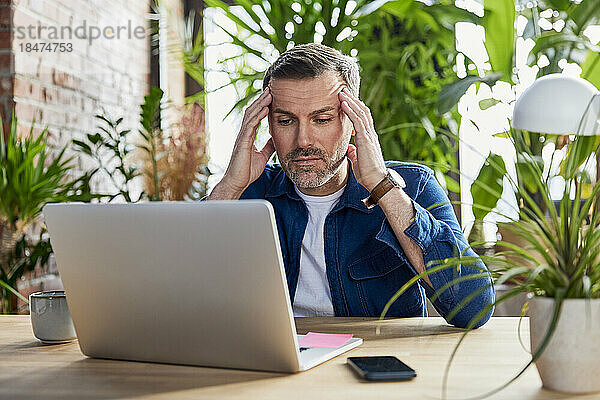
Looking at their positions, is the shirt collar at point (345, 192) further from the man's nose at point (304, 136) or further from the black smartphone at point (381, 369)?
the black smartphone at point (381, 369)

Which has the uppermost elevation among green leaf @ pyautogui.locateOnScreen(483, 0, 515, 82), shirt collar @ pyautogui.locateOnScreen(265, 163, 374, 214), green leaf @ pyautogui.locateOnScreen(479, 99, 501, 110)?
green leaf @ pyautogui.locateOnScreen(483, 0, 515, 82)

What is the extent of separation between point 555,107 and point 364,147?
1.62 feet

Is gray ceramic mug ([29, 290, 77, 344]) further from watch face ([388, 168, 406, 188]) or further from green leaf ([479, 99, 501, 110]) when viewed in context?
green leaf ([479, 99, 501, 110])

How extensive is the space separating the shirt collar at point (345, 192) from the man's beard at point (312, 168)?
74mm

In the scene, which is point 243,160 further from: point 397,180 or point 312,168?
point 397,180

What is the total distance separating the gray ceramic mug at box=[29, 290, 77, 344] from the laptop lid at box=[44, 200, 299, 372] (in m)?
0.16

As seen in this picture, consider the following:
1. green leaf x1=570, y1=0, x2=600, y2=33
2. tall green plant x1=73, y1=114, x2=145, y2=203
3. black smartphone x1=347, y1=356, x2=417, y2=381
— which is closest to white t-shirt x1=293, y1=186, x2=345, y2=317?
black smartphone x1=347, y1=356, x2=417, y2=381

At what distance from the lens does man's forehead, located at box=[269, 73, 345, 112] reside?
6.20 ft

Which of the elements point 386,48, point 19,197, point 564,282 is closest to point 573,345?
point 564,282

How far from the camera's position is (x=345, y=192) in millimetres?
1970

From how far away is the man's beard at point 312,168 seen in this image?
6.26ft

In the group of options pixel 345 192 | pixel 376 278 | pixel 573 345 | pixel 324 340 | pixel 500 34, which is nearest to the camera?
pixel 573 345

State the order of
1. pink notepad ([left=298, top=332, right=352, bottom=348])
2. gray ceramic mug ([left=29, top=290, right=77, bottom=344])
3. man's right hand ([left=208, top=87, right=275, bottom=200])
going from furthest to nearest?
man's right hand ([left=208, top=87, right=275, bottom=200])
gray ceramic mug ([left=29, top=290, right=77, bottom=344])
pink notepad ([left=298, top=332, right=352, bottom=348])

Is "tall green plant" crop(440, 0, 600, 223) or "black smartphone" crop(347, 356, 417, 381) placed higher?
"tall green plant" crop(440, 0, 600, 223)
